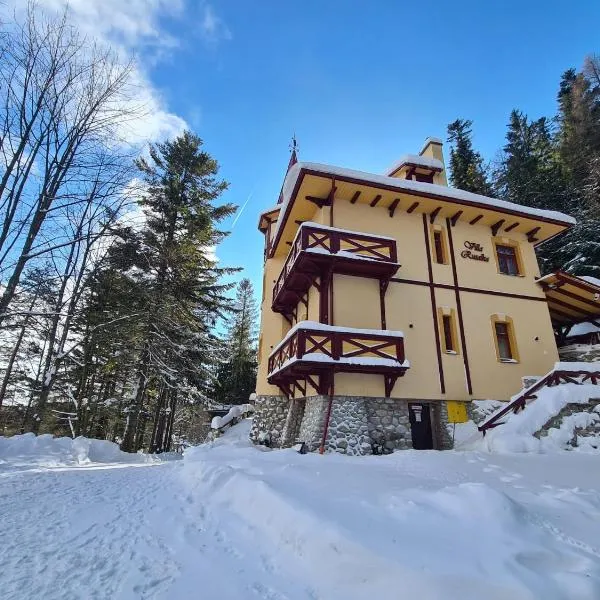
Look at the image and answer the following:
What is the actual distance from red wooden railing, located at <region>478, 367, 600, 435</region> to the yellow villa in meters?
1.90

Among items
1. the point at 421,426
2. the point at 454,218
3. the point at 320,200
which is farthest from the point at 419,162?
the point at 421,426

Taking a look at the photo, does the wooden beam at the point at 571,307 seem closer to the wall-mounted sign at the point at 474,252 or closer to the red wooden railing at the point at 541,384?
the wall-mounted sign at the point at 474,252

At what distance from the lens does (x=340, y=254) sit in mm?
11586

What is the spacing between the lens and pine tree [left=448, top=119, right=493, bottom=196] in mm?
29562

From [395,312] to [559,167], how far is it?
24603 mm

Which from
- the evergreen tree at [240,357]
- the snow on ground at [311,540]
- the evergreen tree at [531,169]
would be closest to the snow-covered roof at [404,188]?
the snow on ground at [311,540]

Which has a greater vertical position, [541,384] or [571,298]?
[571,298]

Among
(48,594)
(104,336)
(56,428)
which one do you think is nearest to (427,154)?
(104,336)

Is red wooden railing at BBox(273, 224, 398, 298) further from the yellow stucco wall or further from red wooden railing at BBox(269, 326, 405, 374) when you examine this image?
red wooden railing at BBox(269, 326, 405, 374)

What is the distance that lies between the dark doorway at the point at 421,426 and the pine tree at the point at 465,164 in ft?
73.0

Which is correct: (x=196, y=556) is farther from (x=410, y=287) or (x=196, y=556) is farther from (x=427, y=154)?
(x=427, y=154)

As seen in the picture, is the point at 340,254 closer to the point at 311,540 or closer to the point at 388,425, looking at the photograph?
the point at 388,425

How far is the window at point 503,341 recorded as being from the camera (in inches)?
552

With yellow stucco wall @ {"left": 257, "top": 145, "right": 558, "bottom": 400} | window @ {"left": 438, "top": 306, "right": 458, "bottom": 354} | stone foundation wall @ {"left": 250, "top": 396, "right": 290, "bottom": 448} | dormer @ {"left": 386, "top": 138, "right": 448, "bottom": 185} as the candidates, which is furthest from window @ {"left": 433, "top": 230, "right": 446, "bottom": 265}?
stone foundation wall @ {"left": 250, "top": 396, "right": 290, "bottom": 448}
